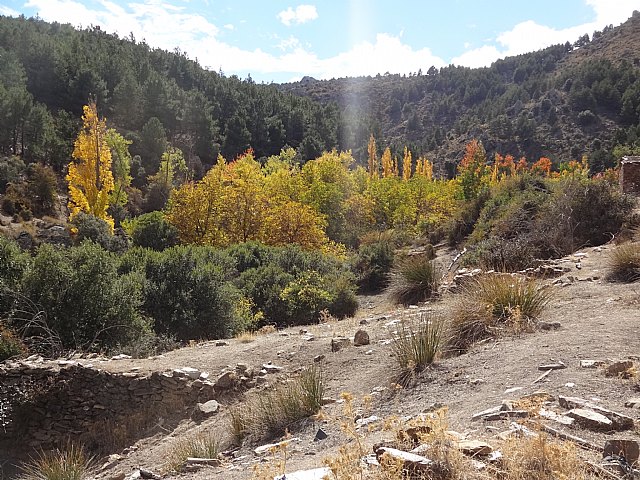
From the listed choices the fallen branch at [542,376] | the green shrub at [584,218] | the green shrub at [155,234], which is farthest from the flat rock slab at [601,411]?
the green shrub at [155,234]

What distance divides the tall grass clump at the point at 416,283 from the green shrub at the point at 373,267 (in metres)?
10.4

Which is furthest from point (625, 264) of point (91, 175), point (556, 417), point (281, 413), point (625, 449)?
point (91, 175)

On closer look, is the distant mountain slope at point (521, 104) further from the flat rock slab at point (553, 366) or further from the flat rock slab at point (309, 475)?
the flat rock slab at point (309, 475)

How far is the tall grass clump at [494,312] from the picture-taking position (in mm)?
6949

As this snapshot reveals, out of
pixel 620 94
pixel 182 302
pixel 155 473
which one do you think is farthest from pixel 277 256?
pixel 620 94

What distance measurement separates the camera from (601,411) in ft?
13.1

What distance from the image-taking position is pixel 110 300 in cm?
1146

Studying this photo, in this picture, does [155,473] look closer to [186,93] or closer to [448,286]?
[448,286]

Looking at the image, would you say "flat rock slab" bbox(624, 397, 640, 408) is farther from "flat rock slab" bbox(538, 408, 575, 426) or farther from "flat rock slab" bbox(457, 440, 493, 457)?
"flat rock slab" bbox(457, 440, 493, 457)

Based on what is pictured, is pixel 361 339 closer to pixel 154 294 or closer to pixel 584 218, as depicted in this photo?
pixel 154 294

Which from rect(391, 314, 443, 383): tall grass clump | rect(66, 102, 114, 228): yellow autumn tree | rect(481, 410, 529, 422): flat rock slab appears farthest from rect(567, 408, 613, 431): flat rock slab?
rect(66, 102, 114, 228): yellow autumn tree

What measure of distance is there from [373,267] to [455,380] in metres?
18.8

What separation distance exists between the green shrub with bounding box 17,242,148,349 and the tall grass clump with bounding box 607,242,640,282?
32.1 ft

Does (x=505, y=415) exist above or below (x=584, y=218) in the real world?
below
